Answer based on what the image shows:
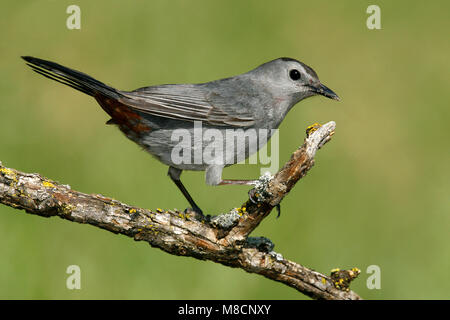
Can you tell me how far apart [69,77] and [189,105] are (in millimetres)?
1045

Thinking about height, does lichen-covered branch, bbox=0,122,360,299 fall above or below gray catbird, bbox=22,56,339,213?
below

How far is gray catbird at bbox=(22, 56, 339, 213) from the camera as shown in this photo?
4766mm

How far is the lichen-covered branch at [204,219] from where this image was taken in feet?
13.1

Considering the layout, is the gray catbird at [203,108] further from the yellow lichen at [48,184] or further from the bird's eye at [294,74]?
the yellow lichen at [48,184]

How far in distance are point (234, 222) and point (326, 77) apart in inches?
191

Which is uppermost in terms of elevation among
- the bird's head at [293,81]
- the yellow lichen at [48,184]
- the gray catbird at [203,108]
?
the bird's head at [293,81]

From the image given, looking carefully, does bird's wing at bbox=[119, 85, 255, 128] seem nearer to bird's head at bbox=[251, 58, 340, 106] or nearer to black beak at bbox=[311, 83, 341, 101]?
bird's head at bbox=[251, 58, 340, 106]

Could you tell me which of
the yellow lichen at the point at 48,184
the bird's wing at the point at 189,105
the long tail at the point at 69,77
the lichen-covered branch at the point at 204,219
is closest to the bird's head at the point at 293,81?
the bird's wing at the point at 189,105

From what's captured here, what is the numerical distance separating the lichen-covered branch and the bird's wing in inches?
33.4

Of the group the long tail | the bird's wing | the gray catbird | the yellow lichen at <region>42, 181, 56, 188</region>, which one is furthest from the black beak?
the yellow lichen at <region>42, 181, 56, 188</region>

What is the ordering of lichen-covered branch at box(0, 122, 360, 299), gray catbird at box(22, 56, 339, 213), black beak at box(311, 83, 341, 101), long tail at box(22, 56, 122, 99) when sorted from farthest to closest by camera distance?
black beak at box(311, 83, 341, 101) → gray catbird at box(22, 56, 339, 213) → long tail at box(22, 56, 122, 99) → lichen-covered branch at box(0, 122, 360, 299)

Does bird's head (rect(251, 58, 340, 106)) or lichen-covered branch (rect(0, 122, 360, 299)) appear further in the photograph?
bird's head (rect(251, 58, 340, 106))

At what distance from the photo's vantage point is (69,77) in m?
4.46

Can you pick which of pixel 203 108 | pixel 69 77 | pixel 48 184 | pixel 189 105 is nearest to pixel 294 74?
pixel 203 108
